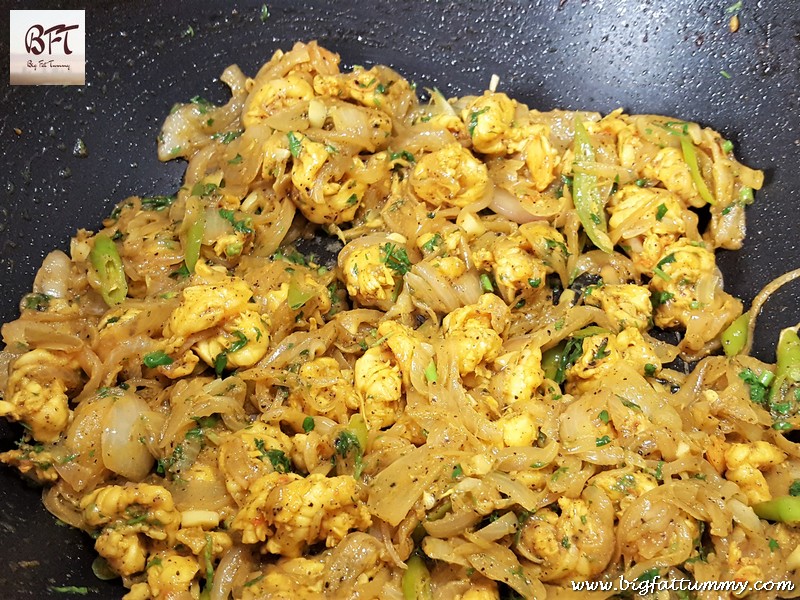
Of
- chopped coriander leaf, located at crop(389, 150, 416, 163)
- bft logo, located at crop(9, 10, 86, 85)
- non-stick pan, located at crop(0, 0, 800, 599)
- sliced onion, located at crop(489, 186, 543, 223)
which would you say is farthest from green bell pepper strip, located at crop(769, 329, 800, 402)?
bft logo, located at crop(9, 10, 86, 85)

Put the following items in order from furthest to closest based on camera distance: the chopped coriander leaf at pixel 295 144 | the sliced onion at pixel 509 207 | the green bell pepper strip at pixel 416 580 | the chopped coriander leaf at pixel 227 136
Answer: the chopped coriander leaf at pixel 227 136, the sliced onion at pixel 509 207, the chopped coriander leaf at pixel 295 144, the green bell pepper strip at pixel 416 580

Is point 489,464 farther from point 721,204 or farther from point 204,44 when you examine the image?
point 204,44

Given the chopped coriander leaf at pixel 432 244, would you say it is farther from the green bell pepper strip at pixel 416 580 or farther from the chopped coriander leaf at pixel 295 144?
the green bell pepper strip at pixel 416 580

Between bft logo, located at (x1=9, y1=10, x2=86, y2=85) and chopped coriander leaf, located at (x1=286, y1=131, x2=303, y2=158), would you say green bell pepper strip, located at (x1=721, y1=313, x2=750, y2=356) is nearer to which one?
chopped coriander leaf, located at (x1=286, y1=131, x2=303, y2=158)

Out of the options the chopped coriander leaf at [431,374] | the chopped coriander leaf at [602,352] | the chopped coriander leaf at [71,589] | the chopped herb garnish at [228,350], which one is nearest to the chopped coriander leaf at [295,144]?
the chopped herb garnish at [228,350]

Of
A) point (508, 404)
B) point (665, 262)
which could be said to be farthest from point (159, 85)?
point (665, 262)
